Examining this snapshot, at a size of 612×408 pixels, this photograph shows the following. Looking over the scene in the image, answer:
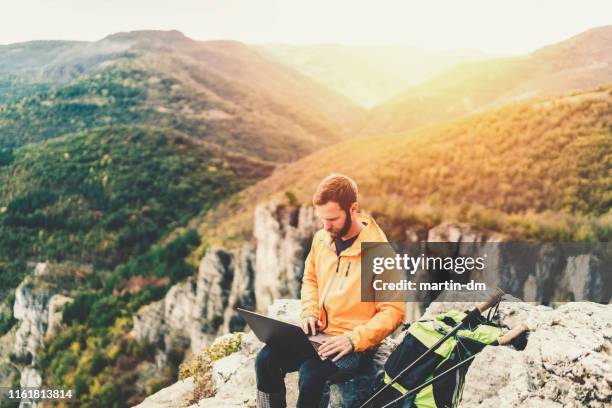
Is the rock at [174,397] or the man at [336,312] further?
the rock at [174,397]

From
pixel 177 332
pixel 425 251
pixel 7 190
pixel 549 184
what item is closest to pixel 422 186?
pixel 549 184

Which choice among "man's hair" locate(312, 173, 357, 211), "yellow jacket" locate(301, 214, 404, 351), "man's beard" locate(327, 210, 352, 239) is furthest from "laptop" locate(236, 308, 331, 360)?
"man's hair" locate(312, 173, 357, 211)

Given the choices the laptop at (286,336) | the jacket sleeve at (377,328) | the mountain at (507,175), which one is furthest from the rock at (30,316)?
the jacket sleeve at (377,328)

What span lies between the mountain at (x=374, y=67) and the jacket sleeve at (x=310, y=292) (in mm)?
130810

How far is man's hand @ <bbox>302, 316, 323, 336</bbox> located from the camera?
3.19 meters

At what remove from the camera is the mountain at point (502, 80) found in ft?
153

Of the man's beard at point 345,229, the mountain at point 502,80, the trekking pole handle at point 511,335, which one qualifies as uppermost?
the mountain at point 502,80

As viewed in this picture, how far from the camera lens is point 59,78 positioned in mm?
99438

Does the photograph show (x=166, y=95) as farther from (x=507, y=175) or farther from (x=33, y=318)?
(x=507, y=175)

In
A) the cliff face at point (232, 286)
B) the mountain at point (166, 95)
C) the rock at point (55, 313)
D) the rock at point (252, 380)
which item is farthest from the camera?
the mountain at point (166, 95)

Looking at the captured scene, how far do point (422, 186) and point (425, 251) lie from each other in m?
7.40

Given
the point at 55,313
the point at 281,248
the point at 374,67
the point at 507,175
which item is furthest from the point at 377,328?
the point at 374,67

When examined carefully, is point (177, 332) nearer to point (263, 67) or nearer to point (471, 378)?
point (471, 378)

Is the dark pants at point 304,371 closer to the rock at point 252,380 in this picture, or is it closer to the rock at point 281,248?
the rock at point 252,380
